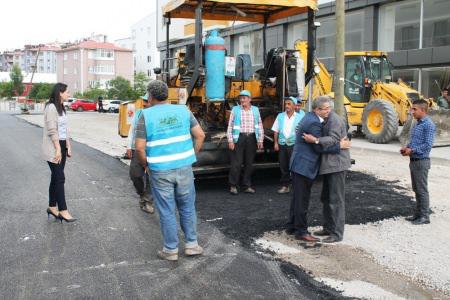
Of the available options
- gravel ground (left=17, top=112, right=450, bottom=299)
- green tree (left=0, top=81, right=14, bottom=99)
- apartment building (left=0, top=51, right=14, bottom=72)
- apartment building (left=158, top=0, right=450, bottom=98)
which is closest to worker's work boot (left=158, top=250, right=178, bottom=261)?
gravel ground (left=17, top=112, right=450, bottom=299)

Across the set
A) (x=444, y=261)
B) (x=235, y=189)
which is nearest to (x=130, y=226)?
(x=235, y=189)

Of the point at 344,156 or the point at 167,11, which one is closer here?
the point at 344,156

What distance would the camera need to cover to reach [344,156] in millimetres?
6023

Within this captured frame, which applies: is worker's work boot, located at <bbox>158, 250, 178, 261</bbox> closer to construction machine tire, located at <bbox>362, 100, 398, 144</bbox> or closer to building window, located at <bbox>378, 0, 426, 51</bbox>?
construction machine tire, located at <bbox>362, 100, 398, 144</bbox>

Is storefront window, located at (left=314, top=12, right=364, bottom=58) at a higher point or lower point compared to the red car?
higher

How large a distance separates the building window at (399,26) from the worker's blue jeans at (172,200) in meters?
19.7

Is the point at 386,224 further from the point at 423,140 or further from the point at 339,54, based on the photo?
the point at 339,54

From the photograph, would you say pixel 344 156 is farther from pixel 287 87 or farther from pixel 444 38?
pixel 444 38

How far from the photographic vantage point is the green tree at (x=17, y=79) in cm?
8753

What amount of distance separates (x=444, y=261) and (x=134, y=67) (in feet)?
311

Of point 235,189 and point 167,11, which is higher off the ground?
point 167,11

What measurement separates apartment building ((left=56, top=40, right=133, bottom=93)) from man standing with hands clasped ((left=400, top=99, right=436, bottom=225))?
91.0 m

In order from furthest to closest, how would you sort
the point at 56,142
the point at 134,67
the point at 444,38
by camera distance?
1. the point at 134,67
2. the point at 444,38
3. the point at 56,142

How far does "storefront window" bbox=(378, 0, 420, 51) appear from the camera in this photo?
74.1 ft
